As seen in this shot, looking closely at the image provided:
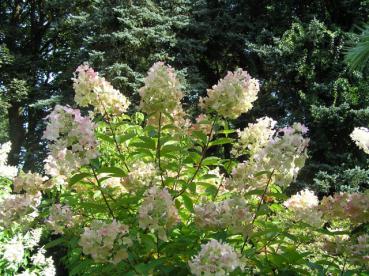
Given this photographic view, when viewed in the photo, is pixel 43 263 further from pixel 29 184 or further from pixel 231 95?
pixel 231 95

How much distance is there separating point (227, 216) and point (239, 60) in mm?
10398

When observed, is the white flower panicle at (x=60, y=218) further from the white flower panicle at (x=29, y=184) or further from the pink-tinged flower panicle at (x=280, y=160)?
the pink-tinged flower panicle at (x=280, y=160)

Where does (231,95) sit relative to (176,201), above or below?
above

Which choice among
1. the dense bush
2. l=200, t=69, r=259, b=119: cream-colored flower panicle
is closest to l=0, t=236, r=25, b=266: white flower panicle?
the dense bush

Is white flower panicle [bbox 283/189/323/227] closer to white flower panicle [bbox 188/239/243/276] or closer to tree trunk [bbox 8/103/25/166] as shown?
white flower panicle [bbox 188/239/243/276]

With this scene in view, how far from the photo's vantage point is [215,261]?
1.27 metres

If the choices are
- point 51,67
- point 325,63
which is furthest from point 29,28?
point 325,63

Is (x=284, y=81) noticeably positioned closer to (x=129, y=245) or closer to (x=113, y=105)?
(x=113, y=105)

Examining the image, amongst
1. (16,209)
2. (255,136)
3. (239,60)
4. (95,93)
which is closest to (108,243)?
(16,209)

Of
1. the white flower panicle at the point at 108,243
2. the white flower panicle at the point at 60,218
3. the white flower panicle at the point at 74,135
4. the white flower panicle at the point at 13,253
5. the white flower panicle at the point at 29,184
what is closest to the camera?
the white flower panicle at the point at 108,243

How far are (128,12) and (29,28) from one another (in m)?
6.24

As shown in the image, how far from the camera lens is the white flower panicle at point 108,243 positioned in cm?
150

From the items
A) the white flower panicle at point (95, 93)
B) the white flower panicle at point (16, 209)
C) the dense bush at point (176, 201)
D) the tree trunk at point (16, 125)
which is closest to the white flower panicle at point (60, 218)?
the dense bush at point (176, 201)

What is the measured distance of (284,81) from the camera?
9.77m
